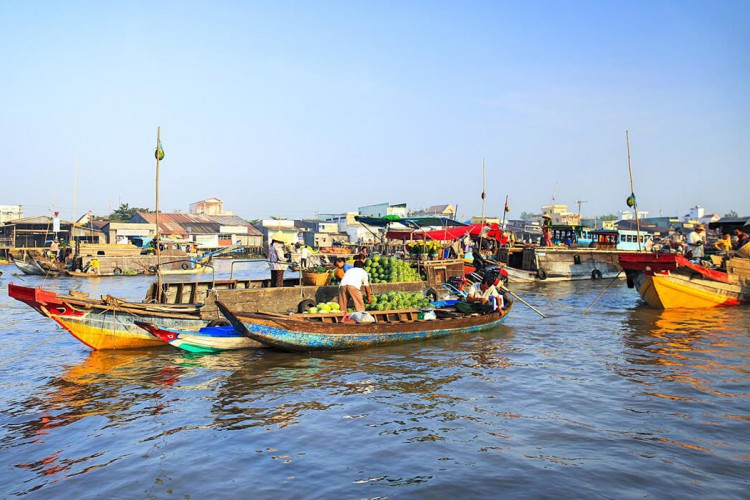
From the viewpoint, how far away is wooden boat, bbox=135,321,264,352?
1021 cm

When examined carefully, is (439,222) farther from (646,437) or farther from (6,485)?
(6,485)

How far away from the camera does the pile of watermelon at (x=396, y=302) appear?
40.2ft

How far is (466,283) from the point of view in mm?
17688

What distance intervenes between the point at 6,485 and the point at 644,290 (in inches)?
654

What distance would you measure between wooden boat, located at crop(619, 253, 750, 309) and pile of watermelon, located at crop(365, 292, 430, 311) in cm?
737

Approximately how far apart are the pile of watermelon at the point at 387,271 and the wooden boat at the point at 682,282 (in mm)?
6645

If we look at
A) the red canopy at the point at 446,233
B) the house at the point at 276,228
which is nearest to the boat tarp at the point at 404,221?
the red canopy at the point at 446,233

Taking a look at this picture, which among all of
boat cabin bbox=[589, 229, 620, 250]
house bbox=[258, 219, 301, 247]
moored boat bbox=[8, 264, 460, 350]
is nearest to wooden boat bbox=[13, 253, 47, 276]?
moored boat bbox=[8, 264, 460, 350]

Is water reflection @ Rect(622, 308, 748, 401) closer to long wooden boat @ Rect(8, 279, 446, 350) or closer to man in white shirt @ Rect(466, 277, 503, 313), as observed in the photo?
man in white shirt @ Rect(466, 277, 503, 313)

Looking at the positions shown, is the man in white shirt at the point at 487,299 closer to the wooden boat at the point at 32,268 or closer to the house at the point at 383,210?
the wooden boat at the point at 32,268

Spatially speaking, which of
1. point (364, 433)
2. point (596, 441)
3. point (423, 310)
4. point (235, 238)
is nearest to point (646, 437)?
point (596, 441)

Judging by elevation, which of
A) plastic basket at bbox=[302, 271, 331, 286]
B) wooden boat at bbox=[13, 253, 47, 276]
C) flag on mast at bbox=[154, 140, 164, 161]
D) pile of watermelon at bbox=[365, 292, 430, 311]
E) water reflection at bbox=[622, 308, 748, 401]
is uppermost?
flag on mast at bbox=[154, 140, 164, 161]

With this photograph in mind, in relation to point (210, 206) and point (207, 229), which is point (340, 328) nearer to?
point (207, 229)

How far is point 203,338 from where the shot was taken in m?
10.4
